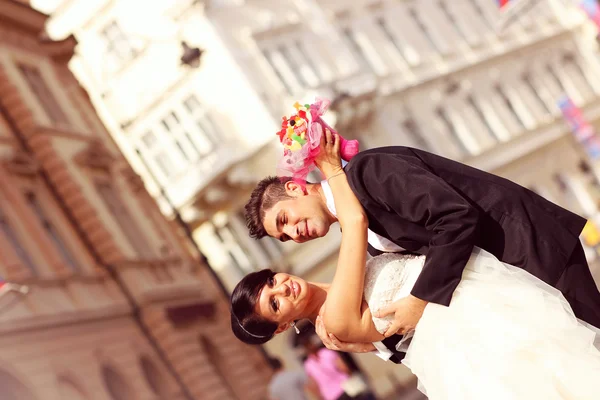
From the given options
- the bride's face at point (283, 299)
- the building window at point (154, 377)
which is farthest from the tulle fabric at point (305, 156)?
the building window at point (154, 377)

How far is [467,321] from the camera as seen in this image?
3.64 m

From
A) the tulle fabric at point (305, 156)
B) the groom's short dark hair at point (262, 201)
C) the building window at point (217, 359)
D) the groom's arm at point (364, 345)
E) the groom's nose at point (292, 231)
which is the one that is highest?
the tulle fabric at point (305, 156)

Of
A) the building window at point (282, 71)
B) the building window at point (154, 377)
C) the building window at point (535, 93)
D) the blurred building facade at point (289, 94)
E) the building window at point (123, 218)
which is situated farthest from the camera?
the building window at point (535, 93)

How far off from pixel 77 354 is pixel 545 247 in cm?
1315

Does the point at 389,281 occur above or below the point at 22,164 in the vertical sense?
below

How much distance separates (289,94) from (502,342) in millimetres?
→ 24600

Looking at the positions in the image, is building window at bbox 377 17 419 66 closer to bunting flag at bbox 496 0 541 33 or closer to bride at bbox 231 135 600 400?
bunting flag at bbox 496 0 541 33

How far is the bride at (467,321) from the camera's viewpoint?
3.49 metres

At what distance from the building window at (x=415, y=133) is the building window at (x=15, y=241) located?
17170mm

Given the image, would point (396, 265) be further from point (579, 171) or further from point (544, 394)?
point (579, 171)

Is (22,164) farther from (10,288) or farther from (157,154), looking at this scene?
(157,154)

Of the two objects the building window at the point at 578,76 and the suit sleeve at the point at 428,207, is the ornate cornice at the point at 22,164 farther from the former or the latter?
the building window at the point at 578,76

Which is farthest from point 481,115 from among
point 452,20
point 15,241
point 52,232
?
point 15,241

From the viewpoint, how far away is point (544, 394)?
345 centimetres
